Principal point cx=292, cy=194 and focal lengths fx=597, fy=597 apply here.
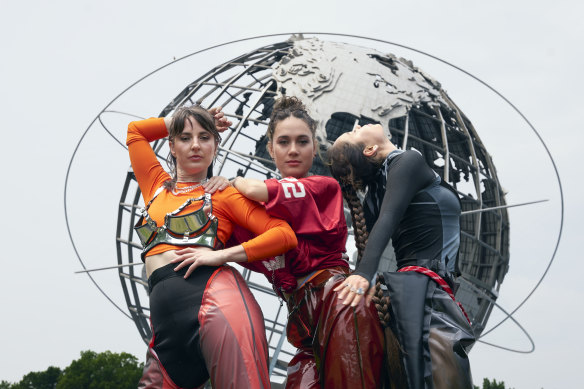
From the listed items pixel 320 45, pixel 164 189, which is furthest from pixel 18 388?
pixel 164 189

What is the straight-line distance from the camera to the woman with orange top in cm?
221

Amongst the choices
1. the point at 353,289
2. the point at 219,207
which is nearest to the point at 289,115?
the point at 219,207

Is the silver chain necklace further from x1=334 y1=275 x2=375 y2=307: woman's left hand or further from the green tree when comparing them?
the green tree

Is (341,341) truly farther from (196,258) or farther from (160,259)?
(160,259)

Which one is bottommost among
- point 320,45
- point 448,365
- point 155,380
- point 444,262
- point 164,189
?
point 448,365

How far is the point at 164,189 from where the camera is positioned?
8.67 ft

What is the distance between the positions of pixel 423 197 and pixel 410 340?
61 cm

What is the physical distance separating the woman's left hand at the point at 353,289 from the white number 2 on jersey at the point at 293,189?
0.44 metres

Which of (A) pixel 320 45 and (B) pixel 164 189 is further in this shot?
(A) pixel 320 45

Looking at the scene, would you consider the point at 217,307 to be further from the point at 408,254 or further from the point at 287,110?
the point at 287,110

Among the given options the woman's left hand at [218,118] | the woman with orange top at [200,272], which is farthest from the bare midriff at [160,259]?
the woman's left hand at [218,118]

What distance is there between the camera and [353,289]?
7.17 feet

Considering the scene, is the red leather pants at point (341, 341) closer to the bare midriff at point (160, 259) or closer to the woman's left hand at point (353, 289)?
the woman's left hand at point (353, 289)

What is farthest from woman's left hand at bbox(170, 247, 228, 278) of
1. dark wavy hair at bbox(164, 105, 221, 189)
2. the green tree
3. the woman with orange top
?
the green tree
